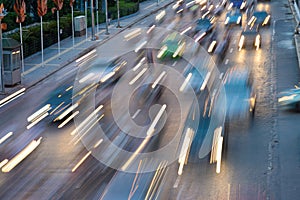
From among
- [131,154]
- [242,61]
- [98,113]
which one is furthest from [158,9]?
[131,154]

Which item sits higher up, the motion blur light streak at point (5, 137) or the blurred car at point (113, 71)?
the motion blur light streak at point (5, 137)

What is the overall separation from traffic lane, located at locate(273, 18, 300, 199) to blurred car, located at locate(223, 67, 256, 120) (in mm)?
1391

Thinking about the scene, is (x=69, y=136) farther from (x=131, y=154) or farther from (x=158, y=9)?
(x=158, y=9)

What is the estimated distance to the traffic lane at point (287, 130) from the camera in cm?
2053

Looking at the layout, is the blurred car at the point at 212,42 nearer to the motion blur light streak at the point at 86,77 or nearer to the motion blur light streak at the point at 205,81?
the motion blur light streak at the point at 205,81

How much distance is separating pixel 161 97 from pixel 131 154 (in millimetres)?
8730

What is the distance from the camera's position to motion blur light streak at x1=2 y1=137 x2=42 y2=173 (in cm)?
2242

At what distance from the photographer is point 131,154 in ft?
76.5

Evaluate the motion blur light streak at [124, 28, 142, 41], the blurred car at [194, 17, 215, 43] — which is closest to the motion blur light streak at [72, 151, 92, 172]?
the blurred car at [194, 17, 215, 43]

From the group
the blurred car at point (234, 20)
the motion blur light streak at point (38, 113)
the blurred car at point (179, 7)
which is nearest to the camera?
the motion blur light streak at point (38, 113)

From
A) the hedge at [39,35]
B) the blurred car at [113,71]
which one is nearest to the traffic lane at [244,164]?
the blurred car at [113,71]

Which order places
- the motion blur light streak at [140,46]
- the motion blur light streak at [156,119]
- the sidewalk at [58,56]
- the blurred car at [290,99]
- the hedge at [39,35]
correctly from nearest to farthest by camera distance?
the motion blur light streak at [156,119] < the blurred car at [290,99] < the sidewalk at [58,56] < the hedge at [39,35] < the motion blur light streak at [140,46]

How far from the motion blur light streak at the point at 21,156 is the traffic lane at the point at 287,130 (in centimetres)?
857

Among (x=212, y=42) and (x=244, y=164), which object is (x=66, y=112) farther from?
(x=212, y=42)
